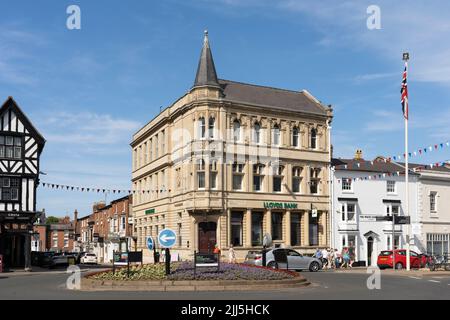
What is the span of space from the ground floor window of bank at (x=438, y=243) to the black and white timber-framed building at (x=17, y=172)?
3387cm

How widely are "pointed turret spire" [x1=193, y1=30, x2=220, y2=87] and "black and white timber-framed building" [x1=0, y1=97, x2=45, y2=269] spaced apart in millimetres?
12787

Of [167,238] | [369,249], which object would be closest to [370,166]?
[369,249]

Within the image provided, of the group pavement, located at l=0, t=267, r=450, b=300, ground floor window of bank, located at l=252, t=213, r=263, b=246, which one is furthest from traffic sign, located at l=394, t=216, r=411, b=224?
ground floor window of bank, located at l=252, t=213, r=263, b=246

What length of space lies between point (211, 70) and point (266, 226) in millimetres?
→ 12940

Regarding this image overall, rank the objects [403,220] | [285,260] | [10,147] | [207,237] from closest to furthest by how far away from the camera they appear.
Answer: [285,260]
[403,220]
[10,147]
[207,237]

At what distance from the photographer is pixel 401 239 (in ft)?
176

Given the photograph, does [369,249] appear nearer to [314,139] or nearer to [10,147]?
[314,139]

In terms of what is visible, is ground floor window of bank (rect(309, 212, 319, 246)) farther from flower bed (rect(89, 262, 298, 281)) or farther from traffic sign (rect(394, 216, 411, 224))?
flower bed (rect(89, 262, 298, 281))

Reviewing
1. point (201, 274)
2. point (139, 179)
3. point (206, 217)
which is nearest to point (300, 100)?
point (206, 217)

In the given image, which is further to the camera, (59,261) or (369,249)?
(369,249)

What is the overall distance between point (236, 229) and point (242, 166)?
4.93 m

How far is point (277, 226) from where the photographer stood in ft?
162

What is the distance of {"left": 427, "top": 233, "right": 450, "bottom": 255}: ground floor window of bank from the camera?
180ft
